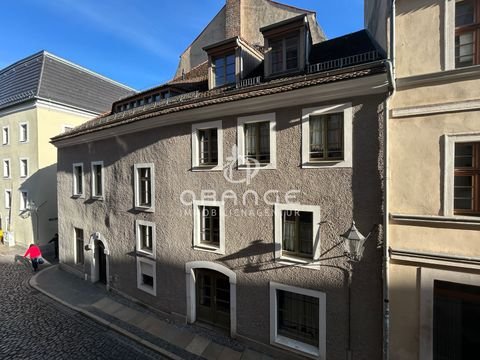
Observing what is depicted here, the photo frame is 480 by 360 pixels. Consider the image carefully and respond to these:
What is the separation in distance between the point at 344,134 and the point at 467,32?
11.7 ft

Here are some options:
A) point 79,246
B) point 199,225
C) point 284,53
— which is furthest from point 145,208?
point 284,53

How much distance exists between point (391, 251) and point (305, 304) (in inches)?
118

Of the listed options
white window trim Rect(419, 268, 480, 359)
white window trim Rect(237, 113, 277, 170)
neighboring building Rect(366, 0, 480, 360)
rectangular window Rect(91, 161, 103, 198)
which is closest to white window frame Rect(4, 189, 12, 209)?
rectangular window Rect(91, 161, 103, 198)

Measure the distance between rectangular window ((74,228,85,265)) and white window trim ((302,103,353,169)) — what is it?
13.9 m

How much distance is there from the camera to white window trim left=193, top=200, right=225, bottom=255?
8.94 metres

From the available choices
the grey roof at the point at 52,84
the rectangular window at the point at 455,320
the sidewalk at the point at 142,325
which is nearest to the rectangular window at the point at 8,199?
the grey roof at the point at 52,84

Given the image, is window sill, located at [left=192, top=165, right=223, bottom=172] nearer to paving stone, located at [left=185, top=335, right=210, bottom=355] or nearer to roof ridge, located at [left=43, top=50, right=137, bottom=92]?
paving stone, located at [left=185, top=335, right=210, bottom=355]

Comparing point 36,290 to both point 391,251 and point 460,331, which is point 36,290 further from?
point 460,331

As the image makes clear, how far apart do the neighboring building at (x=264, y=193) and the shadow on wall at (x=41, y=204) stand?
12.4 m

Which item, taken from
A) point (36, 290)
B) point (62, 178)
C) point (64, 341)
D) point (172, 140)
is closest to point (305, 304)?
point (172, 140)

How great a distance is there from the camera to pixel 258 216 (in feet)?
27.1

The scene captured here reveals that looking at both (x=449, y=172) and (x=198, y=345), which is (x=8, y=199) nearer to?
(x=198, y=345)

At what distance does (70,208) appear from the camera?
49.6ft

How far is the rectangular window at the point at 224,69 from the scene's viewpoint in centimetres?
988
